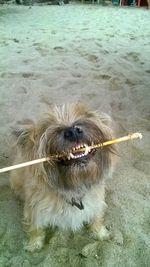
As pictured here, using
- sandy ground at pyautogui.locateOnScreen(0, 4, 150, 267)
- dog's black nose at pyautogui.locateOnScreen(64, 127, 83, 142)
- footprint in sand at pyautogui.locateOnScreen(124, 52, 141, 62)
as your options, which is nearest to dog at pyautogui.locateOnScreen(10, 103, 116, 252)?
dog's black nose at pyautogui.locateOnScreen(64, 127, 83, 142)

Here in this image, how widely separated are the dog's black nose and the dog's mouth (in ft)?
0.12

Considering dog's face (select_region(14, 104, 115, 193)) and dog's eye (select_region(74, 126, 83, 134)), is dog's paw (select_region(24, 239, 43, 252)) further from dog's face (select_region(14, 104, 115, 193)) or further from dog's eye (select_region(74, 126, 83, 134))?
dog's eye (select_region(74, 126, 83, 134))

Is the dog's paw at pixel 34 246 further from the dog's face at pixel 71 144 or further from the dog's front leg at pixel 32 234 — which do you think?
the dog's face at pixel 71 144

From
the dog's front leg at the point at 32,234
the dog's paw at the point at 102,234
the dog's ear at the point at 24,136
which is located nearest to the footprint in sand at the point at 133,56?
the dog's paw at the point at 102,234

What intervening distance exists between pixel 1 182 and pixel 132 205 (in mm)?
908

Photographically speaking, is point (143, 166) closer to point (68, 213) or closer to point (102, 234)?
point (102, 234)

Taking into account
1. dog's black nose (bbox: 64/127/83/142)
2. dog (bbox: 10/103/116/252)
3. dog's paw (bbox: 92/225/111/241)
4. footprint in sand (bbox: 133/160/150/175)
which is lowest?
dog's paw (bbox: 92/225/111/241)

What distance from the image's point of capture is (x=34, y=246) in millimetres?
1960

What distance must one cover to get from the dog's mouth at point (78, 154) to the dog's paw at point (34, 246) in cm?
66

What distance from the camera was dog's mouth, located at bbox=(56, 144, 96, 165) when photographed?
1.49m

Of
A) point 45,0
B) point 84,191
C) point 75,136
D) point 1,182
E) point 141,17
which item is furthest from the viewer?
point 45,0

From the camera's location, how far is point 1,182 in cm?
243

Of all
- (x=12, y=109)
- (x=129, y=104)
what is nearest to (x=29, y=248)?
(x=12, y=109)

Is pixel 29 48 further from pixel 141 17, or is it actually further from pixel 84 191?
pixel 84 191
